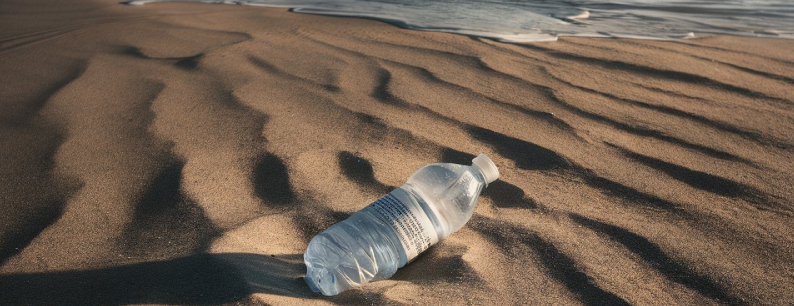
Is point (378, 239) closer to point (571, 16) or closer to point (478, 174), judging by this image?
point (478, 174)

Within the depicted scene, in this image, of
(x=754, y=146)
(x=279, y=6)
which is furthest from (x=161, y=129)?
(x=279, y=6)

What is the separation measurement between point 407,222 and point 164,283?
472 mm

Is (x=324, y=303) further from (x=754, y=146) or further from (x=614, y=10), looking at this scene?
(x=614, y=10)

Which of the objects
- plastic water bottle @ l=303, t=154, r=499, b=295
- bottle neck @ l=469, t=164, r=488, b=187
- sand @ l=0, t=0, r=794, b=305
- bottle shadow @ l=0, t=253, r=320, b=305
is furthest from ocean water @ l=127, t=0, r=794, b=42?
bottle shadow @ l=0, t=253, r=320, b=305

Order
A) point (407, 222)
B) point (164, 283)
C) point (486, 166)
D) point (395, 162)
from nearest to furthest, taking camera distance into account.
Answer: point (164, 283)
point (407, 222)
point (486, 166)
point (395, 162)

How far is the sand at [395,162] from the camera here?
1219mm

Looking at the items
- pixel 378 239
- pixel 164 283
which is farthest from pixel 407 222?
pixel 164 283

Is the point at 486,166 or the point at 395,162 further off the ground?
the point at 486,166

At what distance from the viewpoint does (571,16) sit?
3709mm

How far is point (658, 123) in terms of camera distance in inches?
81.6

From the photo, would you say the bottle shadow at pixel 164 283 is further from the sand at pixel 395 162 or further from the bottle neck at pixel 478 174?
the bottle neck at pixel 478 174

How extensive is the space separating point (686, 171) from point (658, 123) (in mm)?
380

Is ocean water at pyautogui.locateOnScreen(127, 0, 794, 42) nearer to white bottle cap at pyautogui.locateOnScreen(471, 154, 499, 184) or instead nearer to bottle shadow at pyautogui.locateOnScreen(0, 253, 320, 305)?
white bottle cap at pyautogui.locateOnScreen(471, 154, 499, 184)

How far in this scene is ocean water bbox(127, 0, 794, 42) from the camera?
3250 mm
